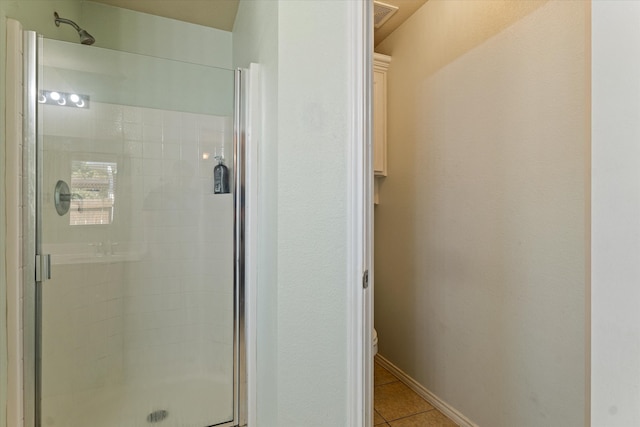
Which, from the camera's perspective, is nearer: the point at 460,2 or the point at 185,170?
the point at 460,2

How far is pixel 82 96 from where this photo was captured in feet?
4.96

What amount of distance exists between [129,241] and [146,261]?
15 centimetres

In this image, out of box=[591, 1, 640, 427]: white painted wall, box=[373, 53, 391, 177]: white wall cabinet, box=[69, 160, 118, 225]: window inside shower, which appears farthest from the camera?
box=[373, 53, 391, 177]: white wall cabinet

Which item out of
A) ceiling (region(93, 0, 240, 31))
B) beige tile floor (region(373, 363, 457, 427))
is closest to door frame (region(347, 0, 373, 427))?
beige tile floor (region(373, 363, 457, 427))

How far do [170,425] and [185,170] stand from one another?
4.44 ft

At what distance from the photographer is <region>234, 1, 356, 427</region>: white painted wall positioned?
3.34ft

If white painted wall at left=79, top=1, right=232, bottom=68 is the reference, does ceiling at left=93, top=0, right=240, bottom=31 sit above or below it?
above

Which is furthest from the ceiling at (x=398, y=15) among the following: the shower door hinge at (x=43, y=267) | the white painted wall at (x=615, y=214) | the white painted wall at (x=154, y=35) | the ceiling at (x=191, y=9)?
the shower door hinge at (x=43, y=267)

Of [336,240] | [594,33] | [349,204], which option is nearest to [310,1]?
[349,204]

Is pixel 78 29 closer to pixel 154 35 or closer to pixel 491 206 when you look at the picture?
pixel 154 35

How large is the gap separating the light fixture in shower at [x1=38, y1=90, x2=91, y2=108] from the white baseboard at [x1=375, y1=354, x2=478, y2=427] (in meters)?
2.40

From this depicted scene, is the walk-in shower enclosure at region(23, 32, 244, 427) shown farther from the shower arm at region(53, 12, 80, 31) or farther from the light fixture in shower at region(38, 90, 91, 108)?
the shower arm at region(53, 12, 80, 31)

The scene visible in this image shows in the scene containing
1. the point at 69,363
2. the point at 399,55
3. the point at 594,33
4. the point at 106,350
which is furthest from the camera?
the point at 399,55

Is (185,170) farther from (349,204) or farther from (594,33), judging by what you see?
(594,33)
